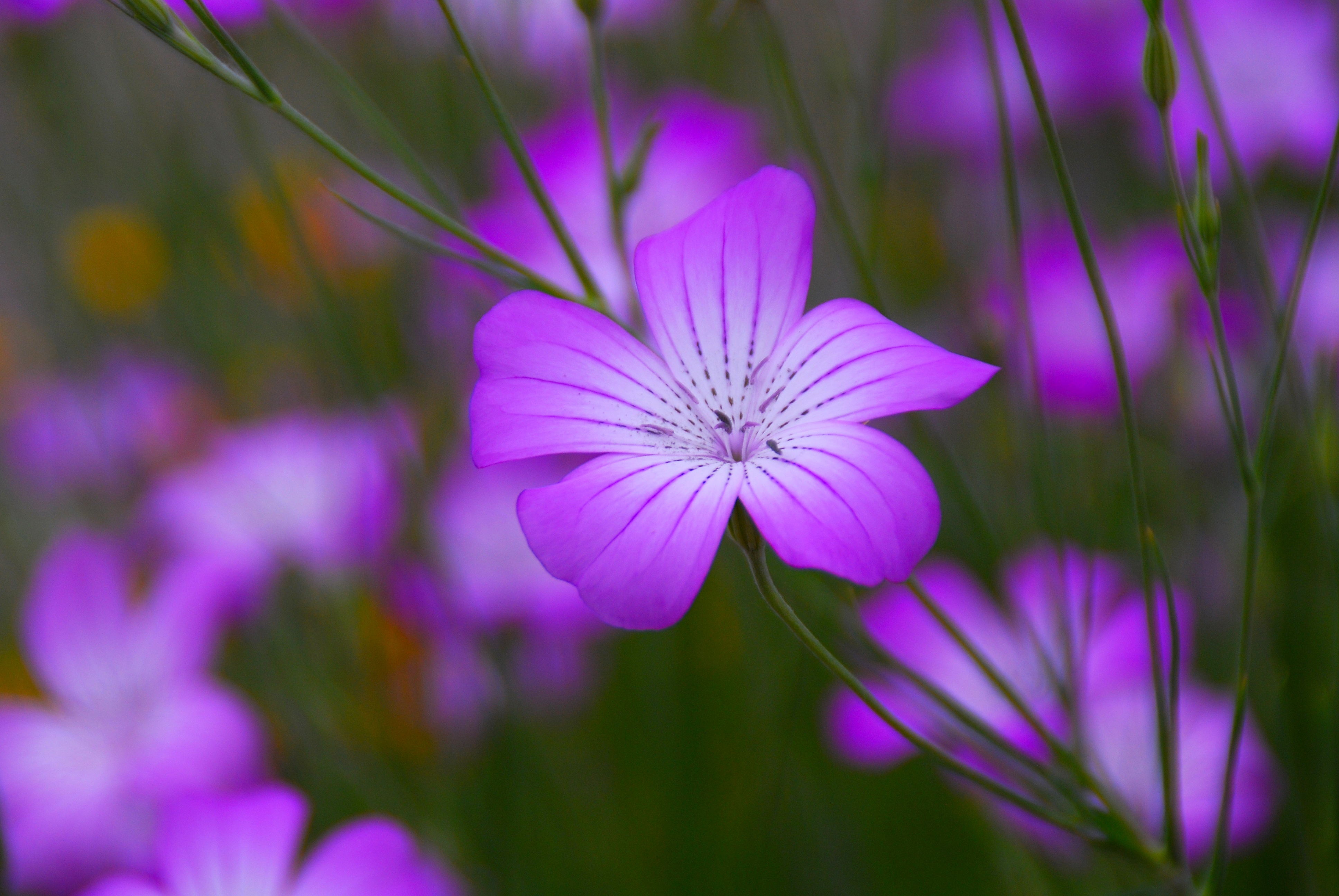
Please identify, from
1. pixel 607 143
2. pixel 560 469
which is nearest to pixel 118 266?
pixel 560 469

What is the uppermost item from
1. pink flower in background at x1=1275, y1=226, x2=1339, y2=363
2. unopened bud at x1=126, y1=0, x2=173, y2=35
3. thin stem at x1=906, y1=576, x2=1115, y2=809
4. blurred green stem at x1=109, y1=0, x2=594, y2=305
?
unopened bud at x1=126, y1=0, x2=173, y2=35

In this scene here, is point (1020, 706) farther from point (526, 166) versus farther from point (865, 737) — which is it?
point (526, 166)

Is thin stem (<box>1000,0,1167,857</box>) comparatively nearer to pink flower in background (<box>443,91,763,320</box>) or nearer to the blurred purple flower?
pink flower in background (<box>443,91,763,320</box>)

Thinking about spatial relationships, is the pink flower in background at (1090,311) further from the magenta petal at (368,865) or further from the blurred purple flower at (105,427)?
the blurred purple flower at (105,427)

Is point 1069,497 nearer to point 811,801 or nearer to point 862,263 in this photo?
point 811,801

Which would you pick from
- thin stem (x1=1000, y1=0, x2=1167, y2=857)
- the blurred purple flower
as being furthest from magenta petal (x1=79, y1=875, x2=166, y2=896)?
the blurred purple flower
